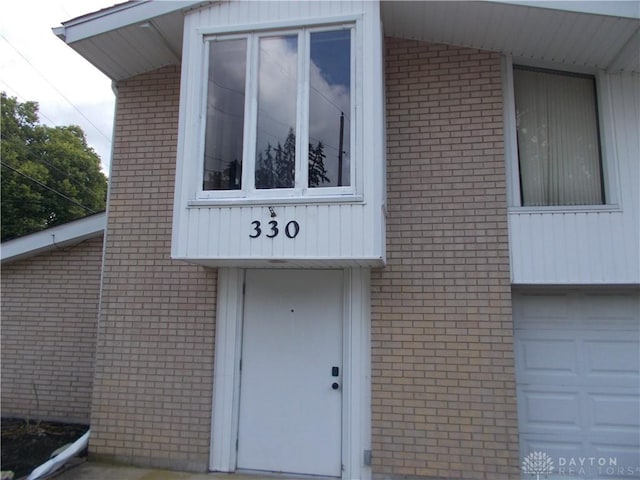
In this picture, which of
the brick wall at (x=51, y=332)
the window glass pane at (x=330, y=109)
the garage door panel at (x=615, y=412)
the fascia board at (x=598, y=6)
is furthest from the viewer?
the brick wall at (x=51, y=332)

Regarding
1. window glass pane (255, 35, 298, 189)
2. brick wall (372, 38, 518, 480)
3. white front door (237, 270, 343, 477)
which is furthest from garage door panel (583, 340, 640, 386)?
window glass pane (255, 35, 298, 189)

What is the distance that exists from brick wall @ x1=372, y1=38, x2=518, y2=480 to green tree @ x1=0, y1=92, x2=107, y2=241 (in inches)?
673

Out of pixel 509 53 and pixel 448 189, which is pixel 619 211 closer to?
pixel 448 189

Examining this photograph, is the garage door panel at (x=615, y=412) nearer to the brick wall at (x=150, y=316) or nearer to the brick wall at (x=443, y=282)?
the brick wall at (x=443, y=282)

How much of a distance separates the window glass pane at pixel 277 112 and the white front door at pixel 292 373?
1.12 metres

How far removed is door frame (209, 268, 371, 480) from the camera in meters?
4.30

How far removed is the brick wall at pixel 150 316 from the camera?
4.62 meters

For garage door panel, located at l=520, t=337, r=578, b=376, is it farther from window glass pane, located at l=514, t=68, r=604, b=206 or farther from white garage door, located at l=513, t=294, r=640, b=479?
window glass pane, located at l=514, t=68, r=604, b=206

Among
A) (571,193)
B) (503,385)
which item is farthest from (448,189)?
(503,385)

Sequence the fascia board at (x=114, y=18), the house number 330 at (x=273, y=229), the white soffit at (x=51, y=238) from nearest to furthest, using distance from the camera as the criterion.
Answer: the house number 330 at (x=273, y=229) < the fascia board at (x=114, y=18) < the white soffit at (x=51, y=238)

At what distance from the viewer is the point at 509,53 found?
4703 mm

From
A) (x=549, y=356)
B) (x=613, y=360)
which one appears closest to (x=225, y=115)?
(x=549, y=356)

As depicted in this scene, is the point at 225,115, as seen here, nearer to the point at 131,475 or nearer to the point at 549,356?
the point at 131,475

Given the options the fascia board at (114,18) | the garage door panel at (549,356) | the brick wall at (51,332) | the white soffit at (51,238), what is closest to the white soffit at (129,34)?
the fascia board at (114,18)
